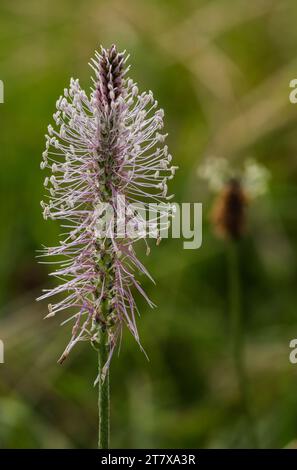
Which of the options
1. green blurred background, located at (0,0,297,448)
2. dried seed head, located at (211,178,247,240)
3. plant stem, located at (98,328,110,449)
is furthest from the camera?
green blurred background, located at (0,0,297,448)

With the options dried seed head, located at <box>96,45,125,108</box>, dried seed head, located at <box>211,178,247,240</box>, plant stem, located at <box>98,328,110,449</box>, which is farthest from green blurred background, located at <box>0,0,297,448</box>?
dried seed head, located at <box>96,45,125,108</box>

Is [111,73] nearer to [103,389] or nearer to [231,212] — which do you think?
[103,389]

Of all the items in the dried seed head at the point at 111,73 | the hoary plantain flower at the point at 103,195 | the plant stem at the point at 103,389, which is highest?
the dried seed head at the point at 111,73

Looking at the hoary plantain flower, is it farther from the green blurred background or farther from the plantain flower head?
the green blurred background

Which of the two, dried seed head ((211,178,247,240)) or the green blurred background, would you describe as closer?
dried seed head ((211,178,247,240))

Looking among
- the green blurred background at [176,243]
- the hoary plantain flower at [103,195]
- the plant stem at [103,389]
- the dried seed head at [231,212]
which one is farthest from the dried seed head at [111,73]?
the green blurred background at [176,243]

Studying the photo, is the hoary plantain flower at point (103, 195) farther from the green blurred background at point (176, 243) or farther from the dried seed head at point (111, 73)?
the green blurred background at point (176, 243)

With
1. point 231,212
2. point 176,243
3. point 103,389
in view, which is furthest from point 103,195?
point 176,243

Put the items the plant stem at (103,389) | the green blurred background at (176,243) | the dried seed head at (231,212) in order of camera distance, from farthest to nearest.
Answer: the green blurred background at (176,243), the dried seed head at (231,212), the plant stem at (103,389)
